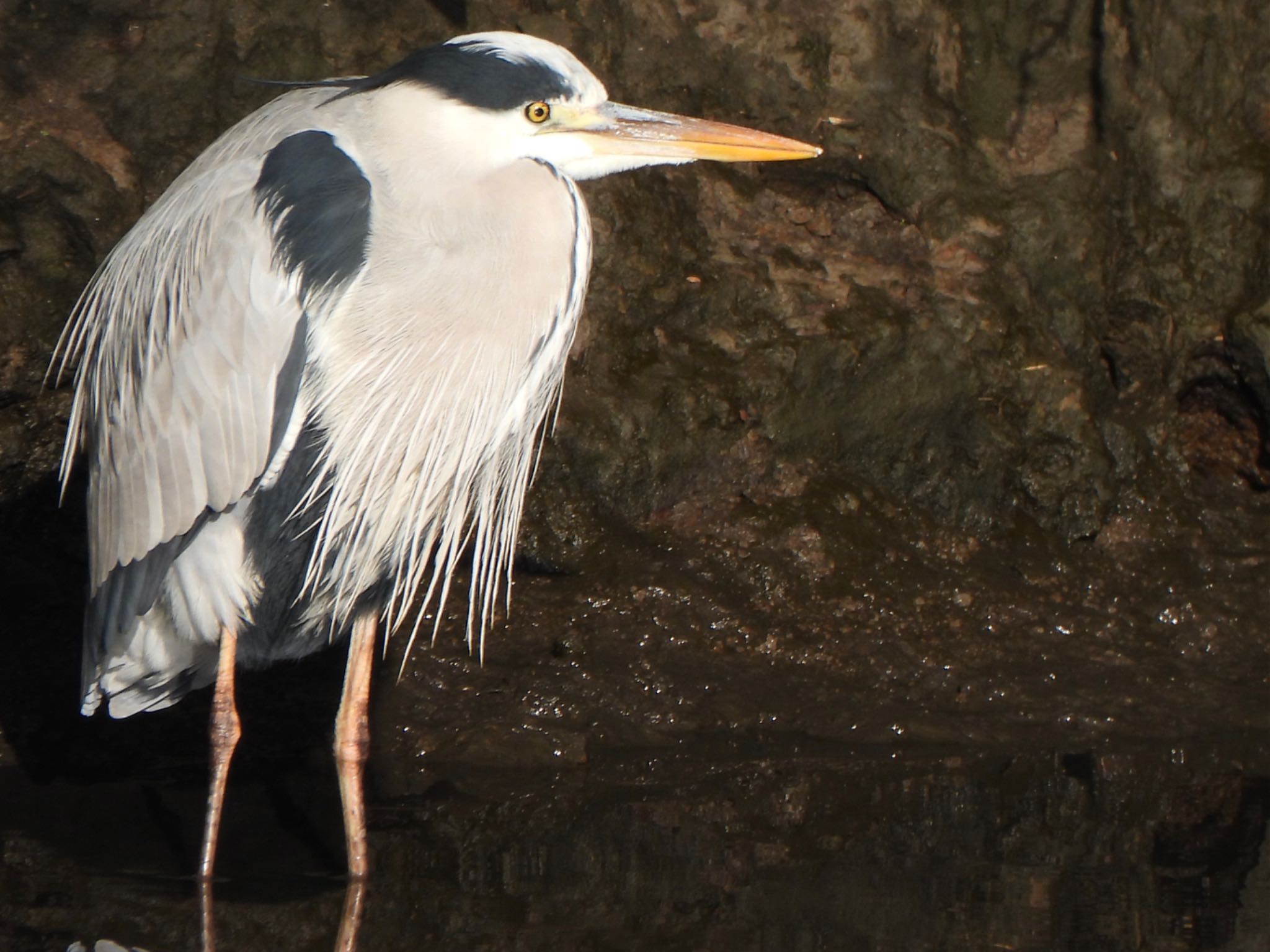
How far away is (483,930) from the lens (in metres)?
2.93

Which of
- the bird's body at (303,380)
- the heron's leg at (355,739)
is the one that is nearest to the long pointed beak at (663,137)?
the bird's body at (303,380)

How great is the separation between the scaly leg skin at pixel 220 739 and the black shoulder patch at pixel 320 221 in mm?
858

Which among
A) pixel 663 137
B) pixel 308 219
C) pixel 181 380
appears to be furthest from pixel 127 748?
pixel 663 137

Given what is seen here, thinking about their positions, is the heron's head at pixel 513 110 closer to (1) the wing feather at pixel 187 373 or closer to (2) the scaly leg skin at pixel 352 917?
(1) the wing feather at pixel 187 373

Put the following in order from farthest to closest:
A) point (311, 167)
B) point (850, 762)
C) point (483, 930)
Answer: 1. point (850, 762)
2. point (311, 167)
3. point (483, 930)

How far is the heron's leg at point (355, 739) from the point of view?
10.9ft

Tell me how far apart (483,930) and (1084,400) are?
269 centimetres

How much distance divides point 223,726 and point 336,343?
0.96 metres

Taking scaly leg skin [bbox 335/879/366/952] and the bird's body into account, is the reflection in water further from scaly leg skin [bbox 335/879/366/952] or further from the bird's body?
the bird's body

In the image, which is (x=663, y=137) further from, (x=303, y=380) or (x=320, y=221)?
(x=303, y=380)

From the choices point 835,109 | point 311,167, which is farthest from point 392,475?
point 835,109

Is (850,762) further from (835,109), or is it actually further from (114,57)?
(114,57)

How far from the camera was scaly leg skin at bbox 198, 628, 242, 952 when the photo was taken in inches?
128

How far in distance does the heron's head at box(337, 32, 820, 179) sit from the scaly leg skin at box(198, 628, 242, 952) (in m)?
1.21
